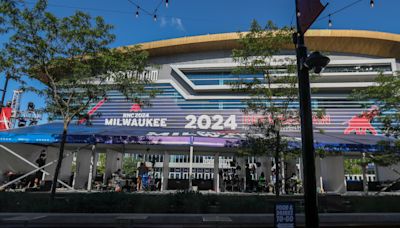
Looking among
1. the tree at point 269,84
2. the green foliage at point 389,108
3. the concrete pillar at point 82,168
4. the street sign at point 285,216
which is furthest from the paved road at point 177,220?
the concrete pillar at point 82,168

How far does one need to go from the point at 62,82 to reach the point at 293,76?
8.77 meters

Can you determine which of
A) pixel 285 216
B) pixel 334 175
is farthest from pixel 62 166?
pixel 334 175

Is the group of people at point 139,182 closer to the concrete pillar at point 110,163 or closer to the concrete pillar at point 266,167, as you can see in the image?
the concrete pillar at point 110,163

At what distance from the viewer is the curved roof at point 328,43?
104 ft

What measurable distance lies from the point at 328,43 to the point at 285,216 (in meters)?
33.0

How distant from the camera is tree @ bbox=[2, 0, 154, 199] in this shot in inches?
371

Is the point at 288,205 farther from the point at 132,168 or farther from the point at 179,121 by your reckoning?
the point at 132,168

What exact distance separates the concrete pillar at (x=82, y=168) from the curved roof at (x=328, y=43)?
18.5 meters

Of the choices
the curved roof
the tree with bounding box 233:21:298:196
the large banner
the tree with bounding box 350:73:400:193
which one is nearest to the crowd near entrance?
the tree with bounding box 350:73:400:193

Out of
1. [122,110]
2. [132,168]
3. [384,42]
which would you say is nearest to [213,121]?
[122,110]

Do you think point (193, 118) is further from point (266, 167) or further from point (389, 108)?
point (389, 108)

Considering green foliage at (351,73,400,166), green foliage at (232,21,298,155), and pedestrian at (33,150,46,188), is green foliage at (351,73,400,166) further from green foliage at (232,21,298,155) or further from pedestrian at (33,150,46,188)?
pedestrian at (33,150,46,188)

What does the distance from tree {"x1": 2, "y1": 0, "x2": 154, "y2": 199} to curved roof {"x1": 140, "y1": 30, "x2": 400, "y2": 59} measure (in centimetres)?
2308

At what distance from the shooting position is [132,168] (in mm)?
68188
